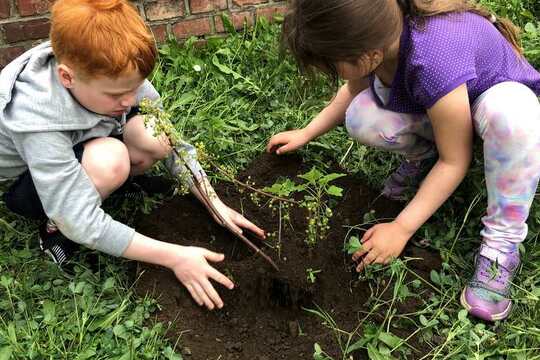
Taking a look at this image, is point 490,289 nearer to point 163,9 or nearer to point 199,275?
point 199,275

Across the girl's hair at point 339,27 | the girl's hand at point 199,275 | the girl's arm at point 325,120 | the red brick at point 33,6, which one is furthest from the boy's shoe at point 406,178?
the red brick at point 33,6

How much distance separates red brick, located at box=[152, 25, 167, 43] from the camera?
2986 mm

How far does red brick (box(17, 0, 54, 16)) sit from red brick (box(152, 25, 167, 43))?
0.50 metres

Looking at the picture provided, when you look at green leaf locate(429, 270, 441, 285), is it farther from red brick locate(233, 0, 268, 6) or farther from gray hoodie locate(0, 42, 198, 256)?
red brick locate(233, 0, 268, 6)

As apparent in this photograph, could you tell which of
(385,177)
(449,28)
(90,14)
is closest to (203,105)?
(385,177)

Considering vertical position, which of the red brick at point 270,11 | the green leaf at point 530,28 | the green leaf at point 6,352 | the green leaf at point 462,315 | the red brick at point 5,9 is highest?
the red brick at point 5,9

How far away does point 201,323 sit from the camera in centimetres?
185

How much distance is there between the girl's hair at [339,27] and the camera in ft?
5.23

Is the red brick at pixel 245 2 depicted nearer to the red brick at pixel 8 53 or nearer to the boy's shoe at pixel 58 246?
the red brick at pixel 8 53

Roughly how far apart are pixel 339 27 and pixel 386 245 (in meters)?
0.73

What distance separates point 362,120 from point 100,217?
96 centimetres

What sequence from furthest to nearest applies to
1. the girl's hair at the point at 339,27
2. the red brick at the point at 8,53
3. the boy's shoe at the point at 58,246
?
the red brick at the point at 8,53 → the boy's shoe at the point at 58,246 → the girl's hair at the point at 339,27

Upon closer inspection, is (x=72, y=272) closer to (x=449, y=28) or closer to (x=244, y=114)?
(x=244, y=114)

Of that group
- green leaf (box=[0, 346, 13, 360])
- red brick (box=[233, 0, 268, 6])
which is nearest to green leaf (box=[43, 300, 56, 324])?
green leaf (box=[0, 346, 13, 360])
